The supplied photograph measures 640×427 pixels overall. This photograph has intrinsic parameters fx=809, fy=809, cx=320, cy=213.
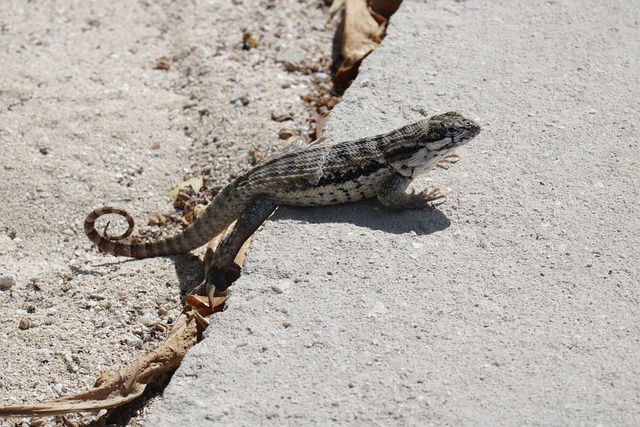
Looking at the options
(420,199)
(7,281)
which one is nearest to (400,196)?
(420,199)

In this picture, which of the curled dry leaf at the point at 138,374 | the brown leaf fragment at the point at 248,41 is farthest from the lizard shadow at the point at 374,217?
the brown leaf fragment at the point at 248,41

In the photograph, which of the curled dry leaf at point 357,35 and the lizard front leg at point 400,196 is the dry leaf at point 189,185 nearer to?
the curled dry leaf at point 357,35

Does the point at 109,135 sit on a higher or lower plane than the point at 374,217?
lower

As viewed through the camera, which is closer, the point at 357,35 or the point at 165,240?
the point at 165,240

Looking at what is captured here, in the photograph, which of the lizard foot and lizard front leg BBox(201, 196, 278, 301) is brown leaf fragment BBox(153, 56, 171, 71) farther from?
the lizard foot

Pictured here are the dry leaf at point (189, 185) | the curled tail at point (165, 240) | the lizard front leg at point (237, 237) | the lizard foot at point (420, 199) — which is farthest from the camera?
the dry leaf at point (189, 185)

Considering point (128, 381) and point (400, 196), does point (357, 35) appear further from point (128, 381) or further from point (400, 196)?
point (128, 381)

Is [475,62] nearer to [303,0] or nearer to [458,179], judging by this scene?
[458,179]
